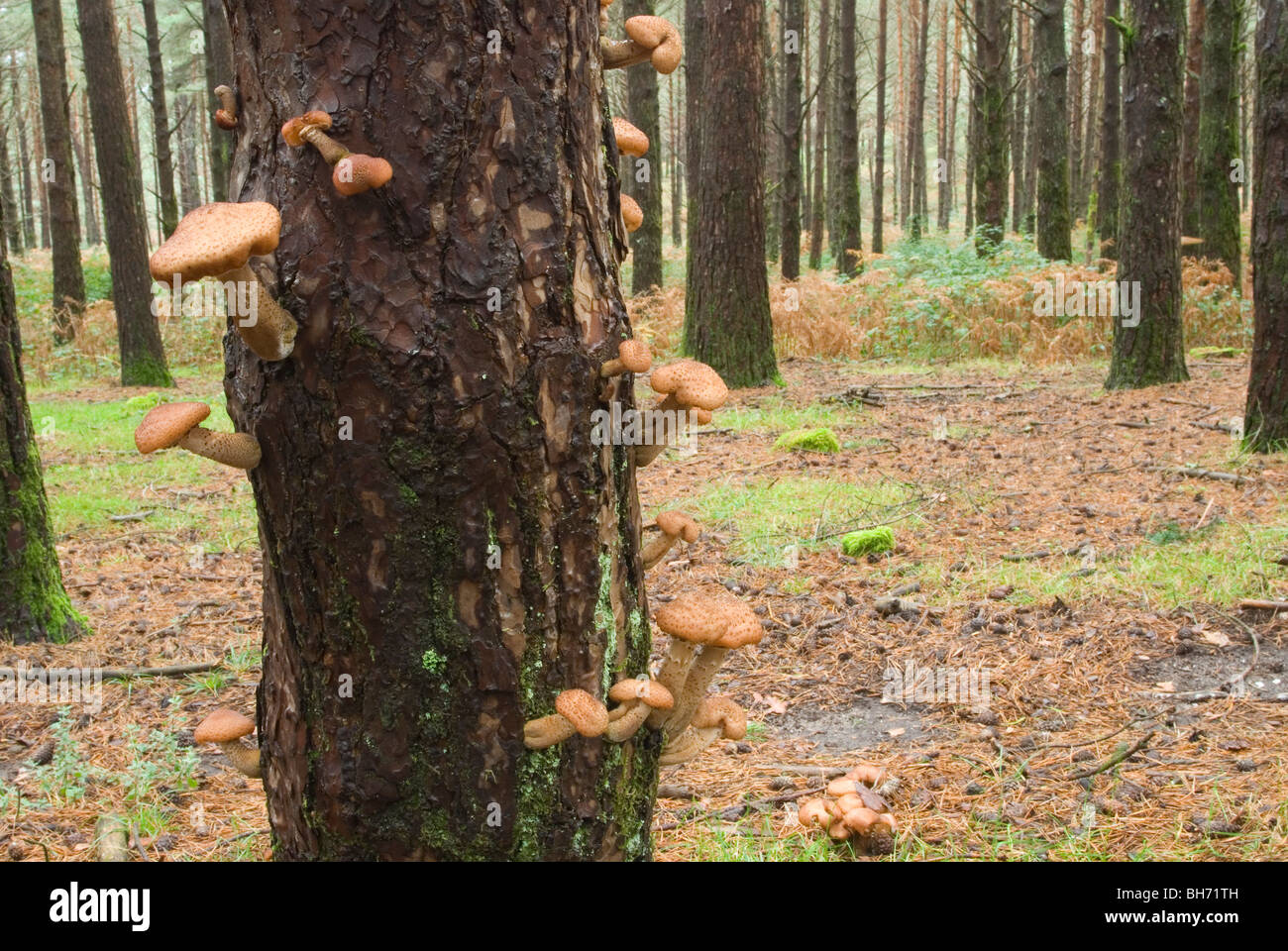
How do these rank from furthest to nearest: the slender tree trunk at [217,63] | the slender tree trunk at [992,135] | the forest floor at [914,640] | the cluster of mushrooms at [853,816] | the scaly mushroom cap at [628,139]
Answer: the slender tree trunk at [992,135], the slender tree trunk at [217,63], the forest floor at [914,640], the cluster of mushrooms at [853,816], the scaly mushroom cap at [628,139]

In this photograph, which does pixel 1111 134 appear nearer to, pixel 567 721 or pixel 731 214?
pixel 731 214

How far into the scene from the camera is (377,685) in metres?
2.04

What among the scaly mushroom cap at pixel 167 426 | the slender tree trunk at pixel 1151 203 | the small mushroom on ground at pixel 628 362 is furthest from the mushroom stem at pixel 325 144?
the slender tree trunk at pixel 1151 203

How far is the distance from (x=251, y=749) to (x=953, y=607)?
358cm

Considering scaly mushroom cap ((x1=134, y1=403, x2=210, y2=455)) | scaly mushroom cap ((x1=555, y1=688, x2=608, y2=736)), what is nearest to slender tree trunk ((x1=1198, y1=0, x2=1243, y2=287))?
scaly mushroom cap ((x1=555, y1=688, x2=608, y2=736))

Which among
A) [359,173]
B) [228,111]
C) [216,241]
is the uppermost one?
[228,111]

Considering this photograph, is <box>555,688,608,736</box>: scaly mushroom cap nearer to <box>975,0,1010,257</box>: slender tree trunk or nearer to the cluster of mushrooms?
the cluster of mushrooms

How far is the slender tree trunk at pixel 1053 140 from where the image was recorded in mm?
16062

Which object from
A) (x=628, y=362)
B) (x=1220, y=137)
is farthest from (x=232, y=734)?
(x=1220, y=137)

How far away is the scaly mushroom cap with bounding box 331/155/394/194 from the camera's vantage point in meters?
1.80

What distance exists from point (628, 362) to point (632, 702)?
2.51ft

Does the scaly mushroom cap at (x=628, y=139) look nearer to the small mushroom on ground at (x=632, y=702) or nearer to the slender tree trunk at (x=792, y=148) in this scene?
the small mushroom on ground at (x=632, y=702)

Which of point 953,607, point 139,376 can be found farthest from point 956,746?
point 139,376

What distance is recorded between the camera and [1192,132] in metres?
17.4
